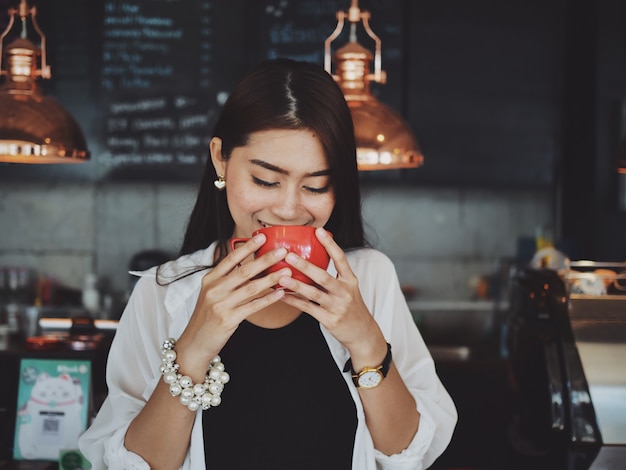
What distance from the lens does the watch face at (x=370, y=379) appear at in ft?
4.53

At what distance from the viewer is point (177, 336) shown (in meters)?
1.58

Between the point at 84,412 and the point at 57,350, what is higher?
the point at 57,350

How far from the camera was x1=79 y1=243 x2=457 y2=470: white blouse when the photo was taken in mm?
1476

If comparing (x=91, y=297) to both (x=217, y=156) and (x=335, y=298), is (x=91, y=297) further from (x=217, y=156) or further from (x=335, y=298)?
(x=335, y=298)

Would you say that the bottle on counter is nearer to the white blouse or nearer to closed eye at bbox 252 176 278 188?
the white blouse

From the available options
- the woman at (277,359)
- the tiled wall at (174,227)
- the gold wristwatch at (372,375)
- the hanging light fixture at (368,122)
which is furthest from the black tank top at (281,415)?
the tiled wall at (174,227)

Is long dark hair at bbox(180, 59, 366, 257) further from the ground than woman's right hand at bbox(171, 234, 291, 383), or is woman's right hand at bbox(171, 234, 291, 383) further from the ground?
long dark hair at bbox(180, 59, 366, 257)

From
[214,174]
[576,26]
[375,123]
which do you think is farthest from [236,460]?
[576,26]

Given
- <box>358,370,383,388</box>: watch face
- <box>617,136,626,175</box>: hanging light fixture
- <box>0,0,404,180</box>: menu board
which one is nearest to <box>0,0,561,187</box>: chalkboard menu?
<box>0,0,404,180</box>: menu board

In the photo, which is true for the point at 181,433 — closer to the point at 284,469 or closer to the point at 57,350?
the point at 284,469

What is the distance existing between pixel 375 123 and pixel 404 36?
1.91 m

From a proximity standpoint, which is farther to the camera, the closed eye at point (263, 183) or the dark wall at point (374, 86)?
the dark wall at point (374, 86)

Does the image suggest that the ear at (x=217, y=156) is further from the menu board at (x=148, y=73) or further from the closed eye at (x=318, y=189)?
the menu board at (x=148, y=73)

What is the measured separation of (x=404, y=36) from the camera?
4363 millimetres
